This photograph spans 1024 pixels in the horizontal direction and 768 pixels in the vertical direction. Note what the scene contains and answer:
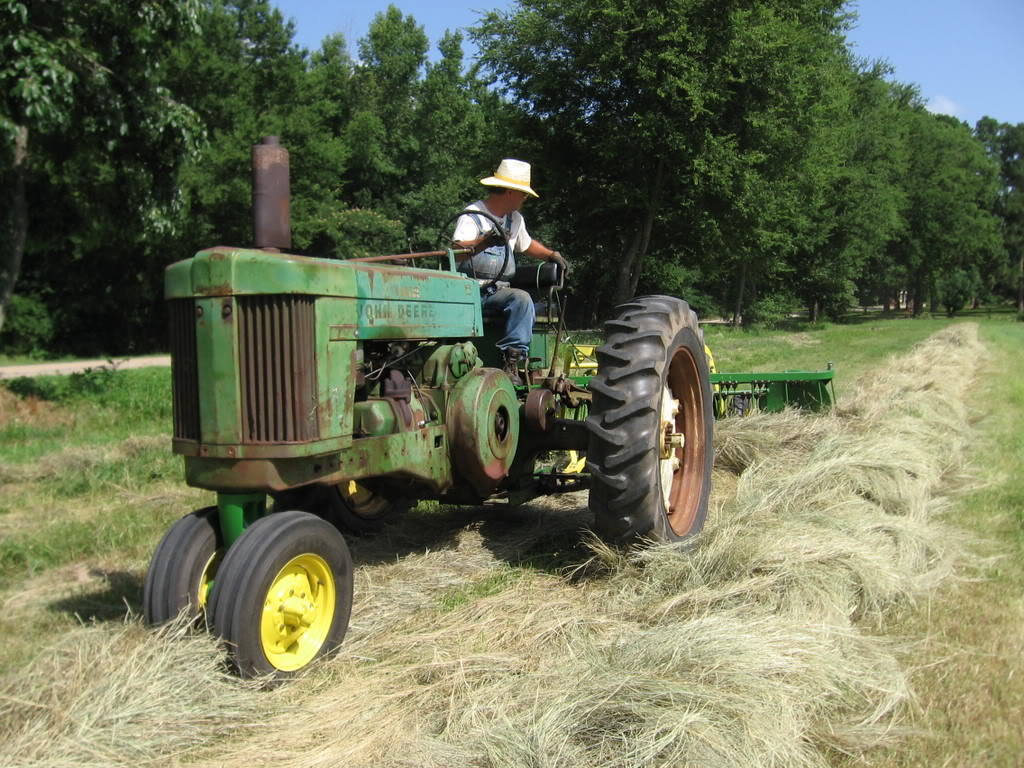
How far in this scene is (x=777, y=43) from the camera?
18297mm

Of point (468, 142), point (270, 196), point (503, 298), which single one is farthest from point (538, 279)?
point (468, 142)

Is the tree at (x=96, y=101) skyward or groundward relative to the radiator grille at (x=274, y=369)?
skyward

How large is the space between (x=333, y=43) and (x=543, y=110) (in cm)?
1724

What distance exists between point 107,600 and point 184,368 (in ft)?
4.23

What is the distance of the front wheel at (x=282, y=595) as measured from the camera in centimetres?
287

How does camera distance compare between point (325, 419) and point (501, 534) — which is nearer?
point (325, 419)

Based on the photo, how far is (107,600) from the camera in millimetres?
3824

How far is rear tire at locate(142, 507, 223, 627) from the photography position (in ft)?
10.0

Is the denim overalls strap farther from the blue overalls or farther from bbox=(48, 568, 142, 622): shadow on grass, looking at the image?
bbox=(48, 568, 142, 622): shadow on grass

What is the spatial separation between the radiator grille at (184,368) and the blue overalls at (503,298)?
1786 millimetres

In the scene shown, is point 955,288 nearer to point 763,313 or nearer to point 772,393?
point 763,313

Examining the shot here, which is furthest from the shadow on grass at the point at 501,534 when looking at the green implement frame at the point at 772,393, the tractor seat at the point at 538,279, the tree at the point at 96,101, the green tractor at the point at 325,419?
the tree at the point at 96,101

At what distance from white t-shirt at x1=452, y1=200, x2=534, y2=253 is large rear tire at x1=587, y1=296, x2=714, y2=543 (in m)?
0.83

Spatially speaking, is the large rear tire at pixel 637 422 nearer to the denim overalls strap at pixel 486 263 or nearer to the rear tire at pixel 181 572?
the denim overalls strap at pixel 486 263
